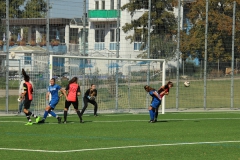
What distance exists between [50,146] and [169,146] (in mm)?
2935

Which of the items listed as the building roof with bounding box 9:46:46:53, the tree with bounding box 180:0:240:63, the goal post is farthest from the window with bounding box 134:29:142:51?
the building roof with bounding box 9:46:46:53

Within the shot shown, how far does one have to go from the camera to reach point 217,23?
3209 centimetres

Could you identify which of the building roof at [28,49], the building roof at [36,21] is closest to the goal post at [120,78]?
the building roof at [28,49]

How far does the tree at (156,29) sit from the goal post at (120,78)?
1258 millimetres

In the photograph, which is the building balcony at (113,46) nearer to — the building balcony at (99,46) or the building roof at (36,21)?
the building balcony at (99,46)

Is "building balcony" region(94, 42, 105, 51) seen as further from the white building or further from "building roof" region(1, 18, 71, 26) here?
"building roof" region(1, 18, 71, 26)

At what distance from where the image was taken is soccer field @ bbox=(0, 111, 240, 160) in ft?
44.8

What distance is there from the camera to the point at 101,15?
3044 centimetres

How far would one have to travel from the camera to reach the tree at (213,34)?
31516 mm

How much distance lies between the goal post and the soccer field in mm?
5465

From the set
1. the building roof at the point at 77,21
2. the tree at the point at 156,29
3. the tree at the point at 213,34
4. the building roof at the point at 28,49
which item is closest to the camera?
the building roof at the point at 28,49

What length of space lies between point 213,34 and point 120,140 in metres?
16.8

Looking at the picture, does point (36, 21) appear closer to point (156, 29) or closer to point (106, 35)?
point (106, 35)

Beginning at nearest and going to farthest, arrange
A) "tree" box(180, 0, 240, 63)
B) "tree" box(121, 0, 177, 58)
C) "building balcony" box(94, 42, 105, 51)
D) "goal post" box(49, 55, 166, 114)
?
1. "goal post" box(49, 55, 166, 114)
2. "building balcony" box(94, 42, 105, 51)
3. "tree" box(121, 0, 177, 58)
4. "tree" box(180, 0, 240, 63)
